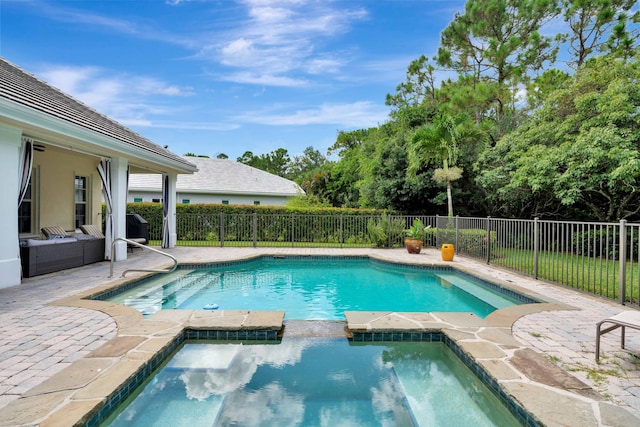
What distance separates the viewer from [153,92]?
21750 mm

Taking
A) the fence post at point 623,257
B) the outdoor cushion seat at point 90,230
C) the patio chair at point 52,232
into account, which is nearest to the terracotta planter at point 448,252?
the fence post at point 623,257

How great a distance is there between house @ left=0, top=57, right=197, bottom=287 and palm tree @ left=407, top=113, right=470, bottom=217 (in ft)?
29.1

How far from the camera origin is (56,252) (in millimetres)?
7816

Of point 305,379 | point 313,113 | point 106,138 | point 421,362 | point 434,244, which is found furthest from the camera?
point 313,113

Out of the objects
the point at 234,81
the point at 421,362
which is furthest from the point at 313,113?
the point at 421,362

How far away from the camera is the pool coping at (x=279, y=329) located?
2480 millimetres

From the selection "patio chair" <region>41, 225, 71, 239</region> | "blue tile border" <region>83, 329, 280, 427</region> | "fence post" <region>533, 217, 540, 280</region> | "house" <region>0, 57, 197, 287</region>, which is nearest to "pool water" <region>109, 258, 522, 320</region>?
"fence post" <region>533, 217, 540, 280</region>

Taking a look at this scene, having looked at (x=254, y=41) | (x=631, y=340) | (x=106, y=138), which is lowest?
(x=631, y=340)

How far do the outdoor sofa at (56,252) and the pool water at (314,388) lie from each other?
5175mm

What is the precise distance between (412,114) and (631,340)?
620 inches

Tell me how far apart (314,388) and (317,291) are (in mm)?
4498

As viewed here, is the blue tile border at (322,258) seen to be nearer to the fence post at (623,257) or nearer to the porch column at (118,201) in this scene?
the fence post at (623,257)

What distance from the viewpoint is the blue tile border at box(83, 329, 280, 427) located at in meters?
2.67

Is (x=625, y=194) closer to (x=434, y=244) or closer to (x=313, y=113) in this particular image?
(x=434, y=244)
